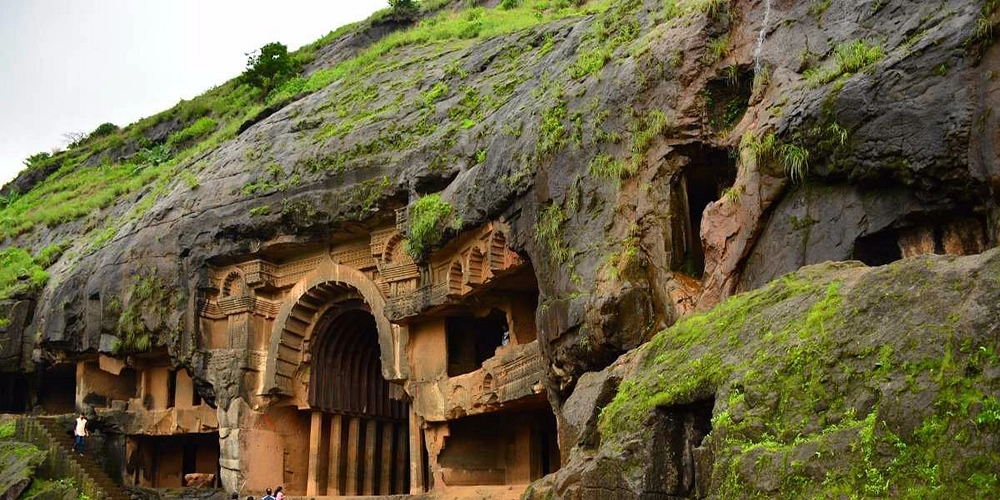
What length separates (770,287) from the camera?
8047 millimetres

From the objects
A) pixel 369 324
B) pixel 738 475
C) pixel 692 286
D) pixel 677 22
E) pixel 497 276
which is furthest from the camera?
pixel 369 324

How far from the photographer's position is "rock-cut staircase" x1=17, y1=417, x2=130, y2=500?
21812 millimetres

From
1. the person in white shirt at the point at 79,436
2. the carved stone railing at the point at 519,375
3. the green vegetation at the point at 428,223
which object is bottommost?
the person in white shirt at the point at 79,436

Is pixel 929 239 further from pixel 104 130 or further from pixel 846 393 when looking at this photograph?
pixel 104 130

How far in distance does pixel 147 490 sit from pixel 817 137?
2068cm

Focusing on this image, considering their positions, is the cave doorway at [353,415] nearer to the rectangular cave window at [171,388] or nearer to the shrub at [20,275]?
the rectangular cave window at [171,388]

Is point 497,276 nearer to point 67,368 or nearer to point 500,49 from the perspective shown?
point 500,49

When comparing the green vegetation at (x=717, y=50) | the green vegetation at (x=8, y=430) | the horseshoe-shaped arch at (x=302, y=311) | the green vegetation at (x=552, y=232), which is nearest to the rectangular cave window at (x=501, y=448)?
the horseshoe-shaped arch at (x=302, y=311)

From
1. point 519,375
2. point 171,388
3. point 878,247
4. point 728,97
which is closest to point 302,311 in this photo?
point 171,388

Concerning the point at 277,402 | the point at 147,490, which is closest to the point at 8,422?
the point at 147,490

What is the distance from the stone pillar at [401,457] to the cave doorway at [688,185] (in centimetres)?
1441

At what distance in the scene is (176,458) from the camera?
27.8 meters

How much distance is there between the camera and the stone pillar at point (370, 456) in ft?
79.2

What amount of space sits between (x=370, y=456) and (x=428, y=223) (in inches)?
346
